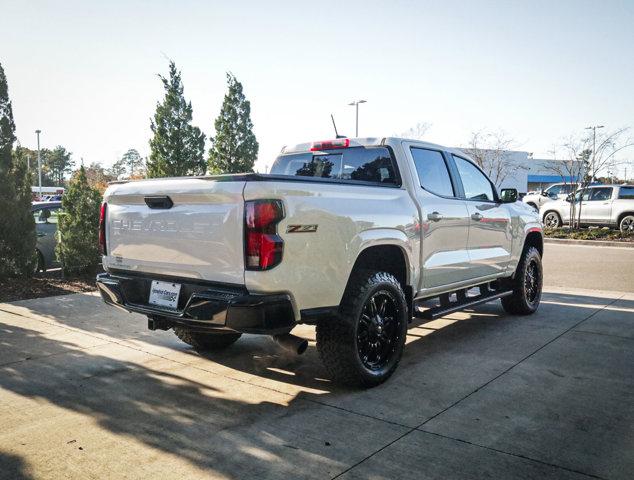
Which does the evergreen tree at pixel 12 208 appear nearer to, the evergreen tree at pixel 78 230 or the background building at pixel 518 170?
the evergreen tree at pixel 78 230

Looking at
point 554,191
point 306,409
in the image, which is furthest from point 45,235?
Answer: point 554,191

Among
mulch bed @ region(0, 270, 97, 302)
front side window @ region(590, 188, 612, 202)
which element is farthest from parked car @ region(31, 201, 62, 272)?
front side window @ region(590, 188, 612, 202)

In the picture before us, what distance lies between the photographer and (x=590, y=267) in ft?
38.9

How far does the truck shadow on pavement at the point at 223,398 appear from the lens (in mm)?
3092

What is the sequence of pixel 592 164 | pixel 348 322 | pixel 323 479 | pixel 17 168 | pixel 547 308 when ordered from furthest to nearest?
pixel 592 164 → pixel 17 168 → pixel 547 308 → pixel 348 322 → pixel 323 479

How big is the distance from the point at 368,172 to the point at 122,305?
95.5 inches

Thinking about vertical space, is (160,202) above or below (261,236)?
above

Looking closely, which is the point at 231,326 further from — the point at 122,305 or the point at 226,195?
the point at 122,305

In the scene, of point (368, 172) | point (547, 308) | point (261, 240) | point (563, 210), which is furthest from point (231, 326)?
point (563, 210)

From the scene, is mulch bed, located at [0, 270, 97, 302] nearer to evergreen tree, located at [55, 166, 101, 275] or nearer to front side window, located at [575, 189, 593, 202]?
evergreen tree, located at [55, 166, 101, 275]

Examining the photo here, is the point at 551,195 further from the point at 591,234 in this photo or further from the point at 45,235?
the point at 45,235

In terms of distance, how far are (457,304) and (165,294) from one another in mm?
2939

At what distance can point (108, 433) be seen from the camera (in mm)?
3373

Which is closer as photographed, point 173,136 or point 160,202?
point 160,202
